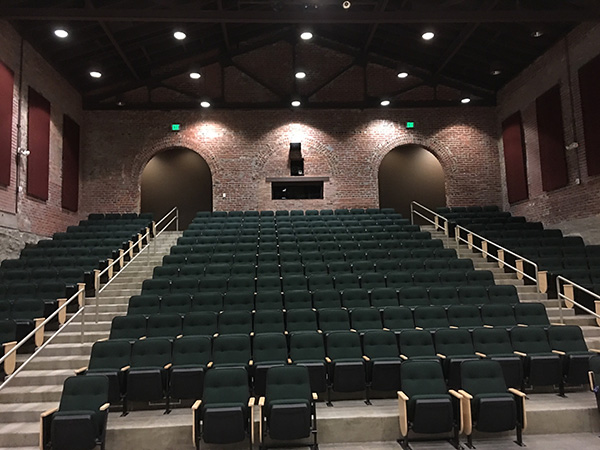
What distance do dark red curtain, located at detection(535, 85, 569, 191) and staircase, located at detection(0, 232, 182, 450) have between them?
405 inches

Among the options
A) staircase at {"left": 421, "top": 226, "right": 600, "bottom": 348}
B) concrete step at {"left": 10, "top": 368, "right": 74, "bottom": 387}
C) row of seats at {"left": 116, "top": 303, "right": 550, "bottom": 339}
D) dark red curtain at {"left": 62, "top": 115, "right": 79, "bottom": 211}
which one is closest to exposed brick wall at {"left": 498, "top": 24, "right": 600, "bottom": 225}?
staircase at {"left": 421, "top": 226, "right": 600, "bottom": 348}

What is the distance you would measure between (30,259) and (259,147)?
7.46m

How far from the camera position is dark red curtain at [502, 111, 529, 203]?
13344 mm

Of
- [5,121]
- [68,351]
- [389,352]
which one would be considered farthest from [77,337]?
[5,121]

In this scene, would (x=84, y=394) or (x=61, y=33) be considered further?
(x=61, y=33)

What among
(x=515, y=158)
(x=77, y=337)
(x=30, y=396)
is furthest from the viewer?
(x=515, y=158)

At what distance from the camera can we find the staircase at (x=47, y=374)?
4.70m

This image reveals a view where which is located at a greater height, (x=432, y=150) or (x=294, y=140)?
(x=294, y=140)

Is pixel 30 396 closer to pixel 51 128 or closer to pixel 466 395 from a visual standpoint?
pixel 466 395

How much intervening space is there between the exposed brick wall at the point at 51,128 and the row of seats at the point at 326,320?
551cm

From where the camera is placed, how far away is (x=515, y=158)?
1368cm

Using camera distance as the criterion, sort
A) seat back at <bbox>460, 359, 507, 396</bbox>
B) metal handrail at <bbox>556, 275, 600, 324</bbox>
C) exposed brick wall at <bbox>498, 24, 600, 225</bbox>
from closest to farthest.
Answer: seat back at <bbox>460, 359, 507, 396</bbox> → metal handrail at <bbox>556, 275, 600, 324</bbox> → exposed brick wall at <bbox>498, 24, 600, 225</bbox>

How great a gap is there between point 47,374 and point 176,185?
1269 cm

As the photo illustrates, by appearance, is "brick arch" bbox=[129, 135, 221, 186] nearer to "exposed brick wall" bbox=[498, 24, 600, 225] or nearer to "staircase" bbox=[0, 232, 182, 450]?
"staircase" bbox=[0, 232, 182, 450]
